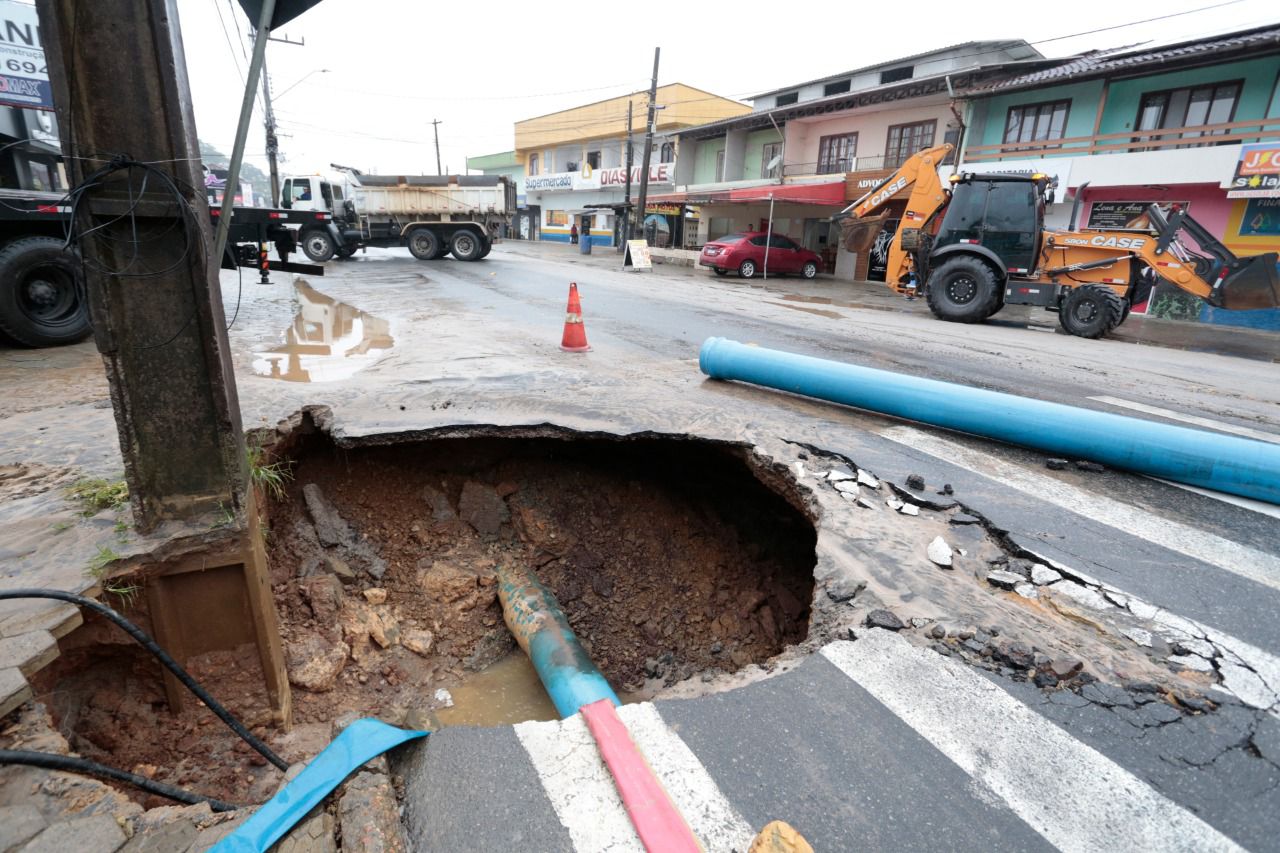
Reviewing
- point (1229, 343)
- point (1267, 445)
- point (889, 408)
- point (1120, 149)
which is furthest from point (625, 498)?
point (1120, 149)

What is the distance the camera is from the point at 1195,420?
5.79 m

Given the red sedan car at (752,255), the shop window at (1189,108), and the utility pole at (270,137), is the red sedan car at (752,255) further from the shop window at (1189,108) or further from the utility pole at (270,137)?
the utility pole at (270,137)

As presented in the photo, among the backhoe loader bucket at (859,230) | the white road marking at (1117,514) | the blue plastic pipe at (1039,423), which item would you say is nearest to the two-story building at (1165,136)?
the backhoe loader bucket at (859,230)

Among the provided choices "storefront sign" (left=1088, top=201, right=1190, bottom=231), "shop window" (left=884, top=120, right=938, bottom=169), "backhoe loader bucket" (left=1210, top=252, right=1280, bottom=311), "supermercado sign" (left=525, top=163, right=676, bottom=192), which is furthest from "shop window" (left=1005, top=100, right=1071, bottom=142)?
"supermercado sign" (left=525, top=163, right=676, bottom=192)

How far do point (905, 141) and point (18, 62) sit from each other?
76.2 ft

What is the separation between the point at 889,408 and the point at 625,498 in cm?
224

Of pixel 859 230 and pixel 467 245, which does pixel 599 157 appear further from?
pixel 859 230

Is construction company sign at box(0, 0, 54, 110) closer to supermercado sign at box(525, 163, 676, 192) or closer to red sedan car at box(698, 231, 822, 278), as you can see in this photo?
red sedan car at box(698, 231, 822, 278)

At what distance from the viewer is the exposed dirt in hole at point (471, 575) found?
323 cm

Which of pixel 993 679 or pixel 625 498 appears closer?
pixel 993 679

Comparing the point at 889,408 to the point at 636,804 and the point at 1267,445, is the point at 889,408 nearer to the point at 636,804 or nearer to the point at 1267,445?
the point at 1267,445

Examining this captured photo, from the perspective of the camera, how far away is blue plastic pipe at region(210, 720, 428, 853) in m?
1.78

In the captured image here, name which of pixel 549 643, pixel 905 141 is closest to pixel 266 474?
pixel 549 643

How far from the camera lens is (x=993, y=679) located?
7.82 ft
